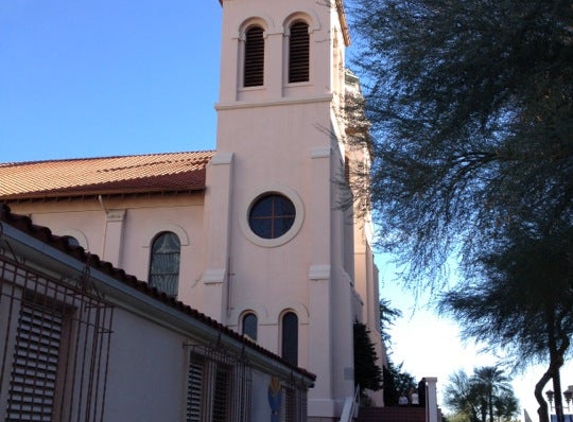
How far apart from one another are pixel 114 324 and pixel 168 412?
6.44ft

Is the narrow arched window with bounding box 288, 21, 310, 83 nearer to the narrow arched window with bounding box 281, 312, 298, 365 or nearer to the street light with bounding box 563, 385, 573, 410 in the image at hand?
the narrow arched window with bounding box 281, 312, 298, 365

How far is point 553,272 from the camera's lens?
11102mm

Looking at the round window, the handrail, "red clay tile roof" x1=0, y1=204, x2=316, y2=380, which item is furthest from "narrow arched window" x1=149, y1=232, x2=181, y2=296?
"red clay tile roof" x1=0, y1=204, x2=316, y2=380

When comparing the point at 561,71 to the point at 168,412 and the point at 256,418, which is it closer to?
the point at 168,412

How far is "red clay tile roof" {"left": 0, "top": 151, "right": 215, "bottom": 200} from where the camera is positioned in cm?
2572

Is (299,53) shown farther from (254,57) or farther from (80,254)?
(80,254)

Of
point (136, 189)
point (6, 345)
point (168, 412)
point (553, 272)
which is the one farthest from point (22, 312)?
point (136, 189)

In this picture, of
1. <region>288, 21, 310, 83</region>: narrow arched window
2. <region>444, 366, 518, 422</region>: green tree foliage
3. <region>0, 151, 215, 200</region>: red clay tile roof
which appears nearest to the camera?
<region>0, 151, 215, 200</region>: red clay tile roof

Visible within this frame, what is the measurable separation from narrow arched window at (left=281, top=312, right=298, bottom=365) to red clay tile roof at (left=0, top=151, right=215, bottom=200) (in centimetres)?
568

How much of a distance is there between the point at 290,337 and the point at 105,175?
1098 cm

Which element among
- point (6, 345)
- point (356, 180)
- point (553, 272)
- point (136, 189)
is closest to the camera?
point (6, 345)

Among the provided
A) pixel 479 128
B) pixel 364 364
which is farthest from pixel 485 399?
pixel 479 128

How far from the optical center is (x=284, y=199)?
24625 mm

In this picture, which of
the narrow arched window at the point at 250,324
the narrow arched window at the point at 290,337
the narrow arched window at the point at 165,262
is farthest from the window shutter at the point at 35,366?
the narrow arched window at the point at 165,262
